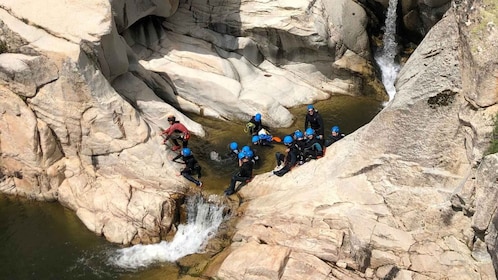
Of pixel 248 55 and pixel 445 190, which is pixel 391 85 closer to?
pixel 248 55

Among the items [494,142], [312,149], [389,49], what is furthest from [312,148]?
[389,49]

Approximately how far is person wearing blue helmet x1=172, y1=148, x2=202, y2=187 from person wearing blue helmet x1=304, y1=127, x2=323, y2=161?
150 inches

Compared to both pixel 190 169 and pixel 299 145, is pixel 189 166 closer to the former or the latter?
pixel 190 169

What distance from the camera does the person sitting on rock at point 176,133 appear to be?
16.4 m

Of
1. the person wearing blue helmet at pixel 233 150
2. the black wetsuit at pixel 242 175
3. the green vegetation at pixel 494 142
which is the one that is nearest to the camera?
the green vegetation at pixel 494 142

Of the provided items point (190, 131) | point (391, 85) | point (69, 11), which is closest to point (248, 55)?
point (190, 131)

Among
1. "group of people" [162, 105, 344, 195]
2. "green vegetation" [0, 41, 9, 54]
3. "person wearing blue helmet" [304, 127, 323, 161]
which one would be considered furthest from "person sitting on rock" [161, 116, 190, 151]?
"green vegetation" [0, 41, 9, 54]

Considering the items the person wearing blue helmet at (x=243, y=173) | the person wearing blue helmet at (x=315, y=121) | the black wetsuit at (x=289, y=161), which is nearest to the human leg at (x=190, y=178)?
the person wearing blue helmet at (x=243, y=173)

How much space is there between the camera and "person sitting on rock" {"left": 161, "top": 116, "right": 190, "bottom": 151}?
646 inches

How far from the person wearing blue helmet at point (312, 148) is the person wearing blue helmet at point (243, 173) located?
195 centimetres

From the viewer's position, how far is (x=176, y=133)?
1670 cm

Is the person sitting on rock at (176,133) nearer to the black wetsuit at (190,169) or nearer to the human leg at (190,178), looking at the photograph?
the black wetsuit at (190,169)

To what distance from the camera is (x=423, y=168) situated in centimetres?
1146

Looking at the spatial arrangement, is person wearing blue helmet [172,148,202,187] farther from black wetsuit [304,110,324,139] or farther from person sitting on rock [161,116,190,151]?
black wetsuit [304,110,324,139]
